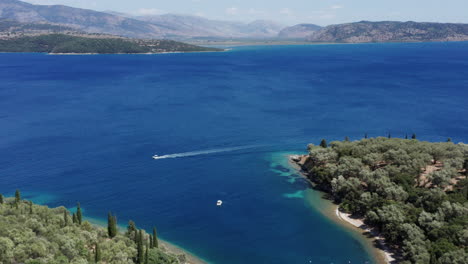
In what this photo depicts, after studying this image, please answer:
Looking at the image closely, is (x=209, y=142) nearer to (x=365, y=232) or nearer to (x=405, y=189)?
(x=365, y=232)

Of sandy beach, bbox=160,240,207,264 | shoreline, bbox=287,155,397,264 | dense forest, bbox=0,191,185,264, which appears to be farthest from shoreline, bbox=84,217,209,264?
shoreline, bbox=287,155,397,264

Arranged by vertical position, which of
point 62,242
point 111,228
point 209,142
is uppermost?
point 62,242

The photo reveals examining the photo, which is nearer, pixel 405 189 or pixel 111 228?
pixel 111 228

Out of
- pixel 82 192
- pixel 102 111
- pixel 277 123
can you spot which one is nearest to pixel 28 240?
pixel 82 192

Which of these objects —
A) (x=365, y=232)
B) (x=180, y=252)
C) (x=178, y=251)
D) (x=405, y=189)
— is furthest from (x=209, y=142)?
(x=405, y=189)

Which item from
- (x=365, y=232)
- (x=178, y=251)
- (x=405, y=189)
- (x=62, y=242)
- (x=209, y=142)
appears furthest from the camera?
(x=209, y=142)

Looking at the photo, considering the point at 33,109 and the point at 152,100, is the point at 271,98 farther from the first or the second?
the point at 33,109
